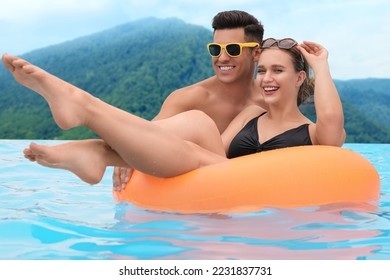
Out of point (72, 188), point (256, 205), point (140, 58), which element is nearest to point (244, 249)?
point (256, 205)

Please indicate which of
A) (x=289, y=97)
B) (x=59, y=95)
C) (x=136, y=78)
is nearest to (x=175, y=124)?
(x=59, y=95)

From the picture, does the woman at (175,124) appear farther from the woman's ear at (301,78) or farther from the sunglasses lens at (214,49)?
the sunglasses lens at (214,49)

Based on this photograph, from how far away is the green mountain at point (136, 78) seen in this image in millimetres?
21984

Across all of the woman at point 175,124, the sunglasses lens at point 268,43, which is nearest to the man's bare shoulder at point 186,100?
the woman at point 175,124

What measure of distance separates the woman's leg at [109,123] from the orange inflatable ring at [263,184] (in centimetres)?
21

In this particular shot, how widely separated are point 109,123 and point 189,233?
686 millimetres

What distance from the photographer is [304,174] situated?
3.07 meters

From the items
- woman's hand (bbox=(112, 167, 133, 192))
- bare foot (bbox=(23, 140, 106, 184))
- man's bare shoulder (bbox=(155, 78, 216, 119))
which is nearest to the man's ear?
man's bare shoulder (bbox=(155, 78, 216, 119))

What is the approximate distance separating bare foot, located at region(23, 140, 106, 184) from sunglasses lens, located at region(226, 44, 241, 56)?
1544 mm

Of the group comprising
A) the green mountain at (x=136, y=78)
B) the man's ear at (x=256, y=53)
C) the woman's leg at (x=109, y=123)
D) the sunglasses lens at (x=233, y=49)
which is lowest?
the woman's leg at (x=109, y=123)

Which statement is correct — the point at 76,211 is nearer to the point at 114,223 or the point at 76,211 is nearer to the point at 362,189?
the point at 114,223

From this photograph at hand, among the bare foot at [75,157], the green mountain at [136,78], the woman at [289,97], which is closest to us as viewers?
the bare foot at [75,157]

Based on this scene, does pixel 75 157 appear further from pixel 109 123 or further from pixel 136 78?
pixel 136 78

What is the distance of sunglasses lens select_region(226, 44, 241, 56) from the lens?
3961 millimetres
